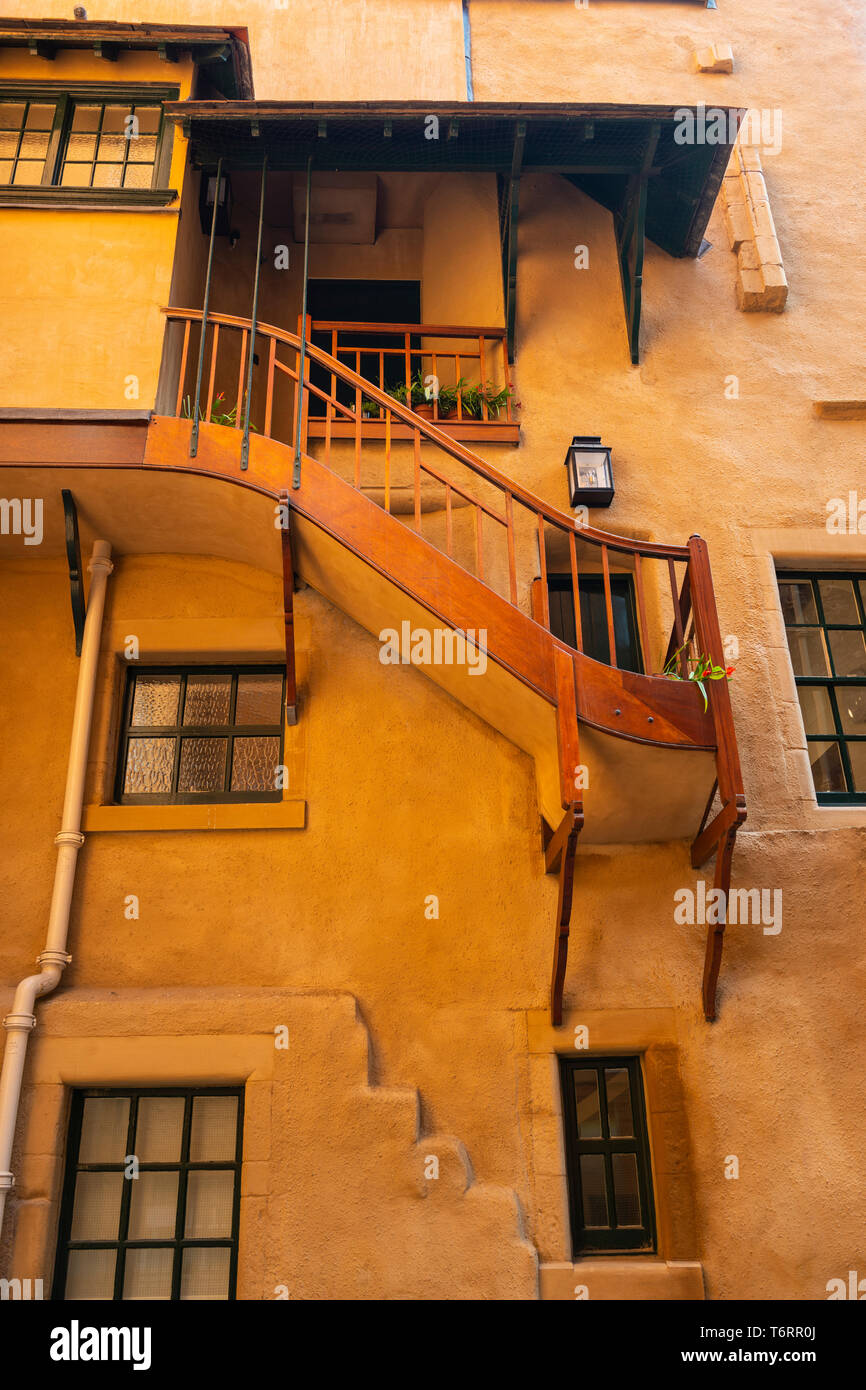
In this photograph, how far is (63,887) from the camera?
629 centimetres

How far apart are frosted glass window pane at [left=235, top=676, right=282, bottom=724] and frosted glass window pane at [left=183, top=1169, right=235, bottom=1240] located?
2.68 meters

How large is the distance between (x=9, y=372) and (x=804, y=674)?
5.46 m

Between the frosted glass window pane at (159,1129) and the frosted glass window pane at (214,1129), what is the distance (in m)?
0.09

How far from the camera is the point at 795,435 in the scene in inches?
309

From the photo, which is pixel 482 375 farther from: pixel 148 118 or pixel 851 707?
pixel 851 707

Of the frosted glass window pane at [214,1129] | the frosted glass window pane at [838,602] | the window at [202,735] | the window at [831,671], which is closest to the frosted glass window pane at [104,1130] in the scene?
the frosted glass window pane at [214,1129]

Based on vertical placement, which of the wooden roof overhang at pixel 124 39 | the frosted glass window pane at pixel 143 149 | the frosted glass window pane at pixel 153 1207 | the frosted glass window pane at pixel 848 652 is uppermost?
the wooden roof overhang at pixel 124 39

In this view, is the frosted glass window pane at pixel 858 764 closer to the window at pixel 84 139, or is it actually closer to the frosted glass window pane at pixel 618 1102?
the frosted glass window pane at pixel 618 1102

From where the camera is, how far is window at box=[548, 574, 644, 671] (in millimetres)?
7387

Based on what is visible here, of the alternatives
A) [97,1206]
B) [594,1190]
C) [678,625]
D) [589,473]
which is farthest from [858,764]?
[97,1206]

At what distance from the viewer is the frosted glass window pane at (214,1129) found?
235 inches
